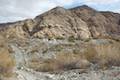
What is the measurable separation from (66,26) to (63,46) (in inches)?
1644

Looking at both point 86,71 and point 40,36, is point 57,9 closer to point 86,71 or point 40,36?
point 40,36

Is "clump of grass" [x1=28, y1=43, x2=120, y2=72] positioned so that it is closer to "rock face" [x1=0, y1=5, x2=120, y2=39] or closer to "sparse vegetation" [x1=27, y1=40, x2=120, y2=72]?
"sparse vegetation" [x1=27, y1=40, x2=120, y2=72]

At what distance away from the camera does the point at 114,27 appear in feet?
300

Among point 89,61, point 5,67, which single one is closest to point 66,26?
point 89,61

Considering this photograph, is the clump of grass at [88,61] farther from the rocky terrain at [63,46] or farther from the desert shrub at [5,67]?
the desert shrub at [5,67]

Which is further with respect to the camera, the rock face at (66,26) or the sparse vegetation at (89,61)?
the rock face at (66,26)

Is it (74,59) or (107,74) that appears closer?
(107,74)

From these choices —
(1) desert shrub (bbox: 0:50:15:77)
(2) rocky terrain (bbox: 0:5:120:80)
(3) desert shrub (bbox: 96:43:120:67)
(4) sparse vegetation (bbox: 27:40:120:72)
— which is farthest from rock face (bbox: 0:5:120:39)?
(1) desert shrub (bbox: 0:50:15:77)

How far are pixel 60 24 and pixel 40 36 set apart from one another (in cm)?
799

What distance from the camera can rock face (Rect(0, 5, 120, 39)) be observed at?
254 feet

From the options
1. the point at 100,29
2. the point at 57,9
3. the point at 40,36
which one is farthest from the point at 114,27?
the point at 40,36

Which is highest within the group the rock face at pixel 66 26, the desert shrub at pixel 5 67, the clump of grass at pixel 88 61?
the desert shrub at pixel 5 67

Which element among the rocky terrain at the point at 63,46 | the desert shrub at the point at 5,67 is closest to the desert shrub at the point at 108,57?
the rocky terrain at the point at 63,46

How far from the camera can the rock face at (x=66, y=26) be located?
254 feet
